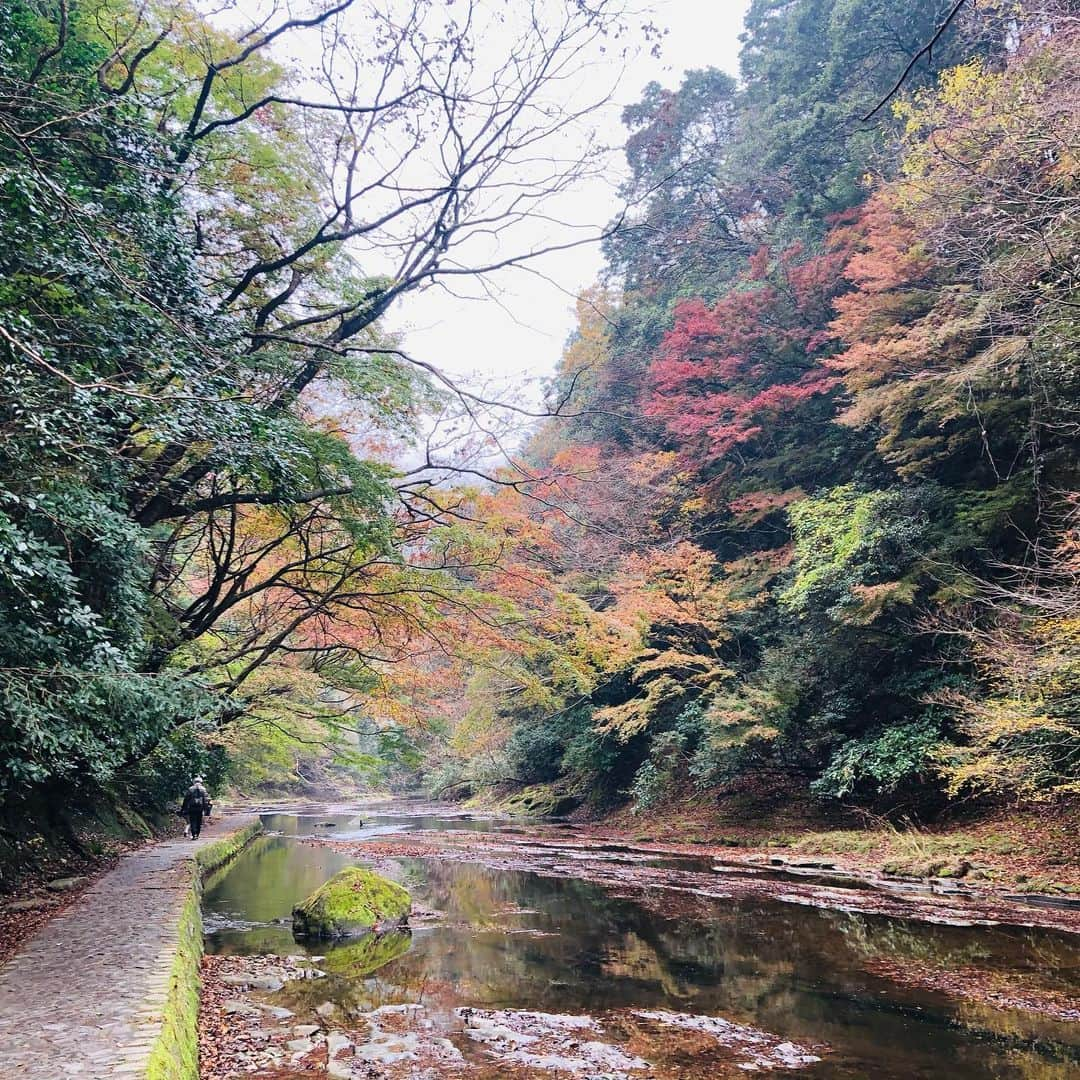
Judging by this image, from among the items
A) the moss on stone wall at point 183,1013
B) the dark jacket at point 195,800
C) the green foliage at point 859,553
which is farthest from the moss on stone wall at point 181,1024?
the green foliage at point 859,553

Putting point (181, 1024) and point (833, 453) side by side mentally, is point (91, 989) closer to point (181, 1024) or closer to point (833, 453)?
point (181, 1024)

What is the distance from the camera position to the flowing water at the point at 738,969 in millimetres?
5305

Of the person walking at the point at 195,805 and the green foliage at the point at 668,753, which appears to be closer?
the person walking at the point at 195,805

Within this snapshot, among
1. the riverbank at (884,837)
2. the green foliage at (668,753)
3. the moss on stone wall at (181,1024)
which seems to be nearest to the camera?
the moss on stone wall at (181,1024)

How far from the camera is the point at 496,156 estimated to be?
7094 millimetres

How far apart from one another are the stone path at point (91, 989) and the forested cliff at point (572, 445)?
1576 mm

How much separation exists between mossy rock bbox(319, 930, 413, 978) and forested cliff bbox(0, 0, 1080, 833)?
2.84 meters

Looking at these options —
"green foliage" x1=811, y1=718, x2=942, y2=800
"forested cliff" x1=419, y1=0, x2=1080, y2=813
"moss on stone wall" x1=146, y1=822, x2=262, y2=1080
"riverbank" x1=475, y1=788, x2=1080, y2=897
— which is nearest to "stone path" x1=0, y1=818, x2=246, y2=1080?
"moss on stone wall" x1=146, y1=822, x2=262, y2=1080

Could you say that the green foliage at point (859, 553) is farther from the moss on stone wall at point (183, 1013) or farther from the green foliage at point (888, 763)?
the moss on stone wall at point (183, 1013)

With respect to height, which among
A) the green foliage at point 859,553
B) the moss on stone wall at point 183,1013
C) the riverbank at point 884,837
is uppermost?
the green foliage at point 859,553

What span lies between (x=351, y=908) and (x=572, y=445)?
59.4 ft

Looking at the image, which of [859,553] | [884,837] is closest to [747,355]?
[859,553]

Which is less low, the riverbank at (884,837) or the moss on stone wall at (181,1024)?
the moss on stone wall at (181,1024)

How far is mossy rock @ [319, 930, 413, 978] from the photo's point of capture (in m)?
7.64
